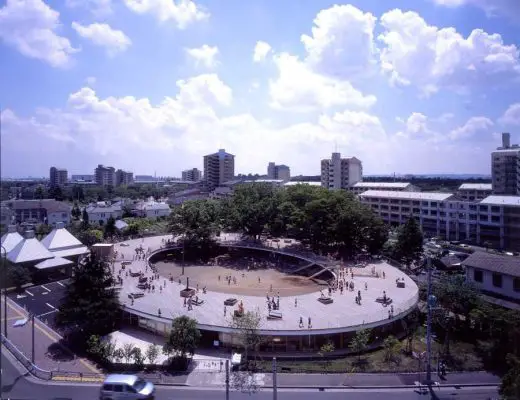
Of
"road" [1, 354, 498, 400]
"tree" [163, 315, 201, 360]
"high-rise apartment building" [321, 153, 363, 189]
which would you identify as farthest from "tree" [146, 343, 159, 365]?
"high-rise apartment building" [321, 153, 363, 189]

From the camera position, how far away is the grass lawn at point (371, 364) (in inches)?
711

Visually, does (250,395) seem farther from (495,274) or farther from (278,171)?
(278,171)

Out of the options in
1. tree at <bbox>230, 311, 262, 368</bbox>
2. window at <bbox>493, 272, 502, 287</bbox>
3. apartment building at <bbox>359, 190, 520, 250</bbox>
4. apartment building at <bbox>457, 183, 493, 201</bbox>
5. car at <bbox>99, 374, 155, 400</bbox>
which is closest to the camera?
car at <bbox>99, 374, 155, 400</bbox>

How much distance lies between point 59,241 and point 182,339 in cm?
2369

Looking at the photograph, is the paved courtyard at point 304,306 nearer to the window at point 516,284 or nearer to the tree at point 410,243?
the window at point 516,284

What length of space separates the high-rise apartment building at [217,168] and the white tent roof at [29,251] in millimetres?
68734

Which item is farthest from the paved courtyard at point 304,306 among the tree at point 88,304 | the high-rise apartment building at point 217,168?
the high-rise apartment building at point 217,168

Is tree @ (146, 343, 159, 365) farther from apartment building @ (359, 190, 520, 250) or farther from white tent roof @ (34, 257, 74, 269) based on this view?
apartment building @ (359, 190, 520, 250)

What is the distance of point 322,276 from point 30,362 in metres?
23.3

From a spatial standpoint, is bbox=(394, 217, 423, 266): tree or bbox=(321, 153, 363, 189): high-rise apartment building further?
bbox=(321, 153, 363, 189): high-rise apartment building

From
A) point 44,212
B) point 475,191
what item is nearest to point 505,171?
point 475,191

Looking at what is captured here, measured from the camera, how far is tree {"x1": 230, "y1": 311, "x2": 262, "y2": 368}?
62.9 ft

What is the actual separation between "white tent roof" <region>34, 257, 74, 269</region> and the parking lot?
1.47 m

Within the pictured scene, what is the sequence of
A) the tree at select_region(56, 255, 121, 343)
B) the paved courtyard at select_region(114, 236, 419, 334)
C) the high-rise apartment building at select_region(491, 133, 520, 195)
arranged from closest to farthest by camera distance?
the tree at select_region(56, 255, 121, 343), the paved courtyard at select_region(114, 236, 419, 334), the high-rise apartment building at select_region(491, 133, 520, 195)
